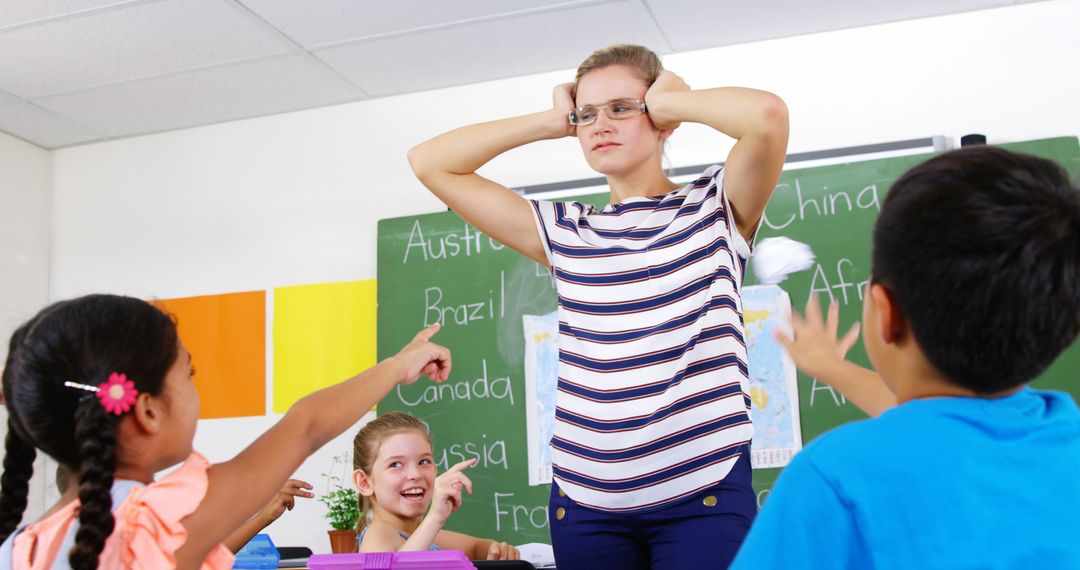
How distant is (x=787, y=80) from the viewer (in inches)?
147

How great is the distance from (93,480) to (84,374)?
14cm

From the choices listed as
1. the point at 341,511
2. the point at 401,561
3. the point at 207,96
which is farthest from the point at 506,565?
the point at 207,96

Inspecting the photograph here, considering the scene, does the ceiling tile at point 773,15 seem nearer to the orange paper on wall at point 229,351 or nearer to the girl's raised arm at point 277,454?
the orange paper on wall at point 229,351

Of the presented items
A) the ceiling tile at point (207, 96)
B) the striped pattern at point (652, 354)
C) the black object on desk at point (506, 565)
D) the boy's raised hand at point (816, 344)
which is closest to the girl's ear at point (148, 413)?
the striped pattern at point (652, 354)

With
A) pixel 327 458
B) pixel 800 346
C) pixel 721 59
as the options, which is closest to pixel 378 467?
pixel 327 458

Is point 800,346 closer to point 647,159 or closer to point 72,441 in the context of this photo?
point 647,159

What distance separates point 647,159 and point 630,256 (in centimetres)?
24

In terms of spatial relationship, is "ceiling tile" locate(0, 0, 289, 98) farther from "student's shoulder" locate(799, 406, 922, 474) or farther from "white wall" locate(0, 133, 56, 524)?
"student's shoulder" locate(799, 406, 922, 474)

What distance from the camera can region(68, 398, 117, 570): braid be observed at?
1.16 meters

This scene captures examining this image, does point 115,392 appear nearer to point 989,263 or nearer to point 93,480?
point 93,480

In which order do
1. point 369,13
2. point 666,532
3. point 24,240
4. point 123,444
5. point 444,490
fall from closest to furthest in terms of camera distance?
point 123,444 < point 666,532 < point 444,490 < point 369,13 < point 24,240

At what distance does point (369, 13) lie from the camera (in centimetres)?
344

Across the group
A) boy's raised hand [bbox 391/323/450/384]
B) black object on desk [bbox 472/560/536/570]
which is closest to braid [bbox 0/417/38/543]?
boy's raised hand [bbox 391/323/450/384]

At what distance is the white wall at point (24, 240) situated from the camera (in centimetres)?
436
